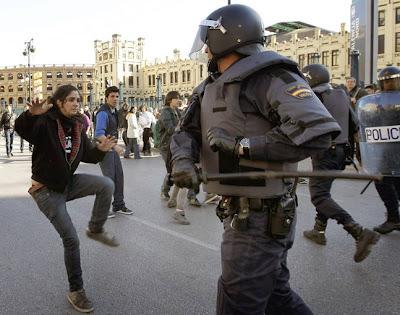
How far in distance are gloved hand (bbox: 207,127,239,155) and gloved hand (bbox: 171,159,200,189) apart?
0.14 meters

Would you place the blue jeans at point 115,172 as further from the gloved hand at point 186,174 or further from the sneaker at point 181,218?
the gloved hand at point 186,174

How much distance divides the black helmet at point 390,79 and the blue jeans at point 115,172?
11.4 ft

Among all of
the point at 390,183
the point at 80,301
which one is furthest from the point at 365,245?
the point at 390,183

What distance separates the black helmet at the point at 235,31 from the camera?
2268 mm

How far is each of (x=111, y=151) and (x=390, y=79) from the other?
142 inches

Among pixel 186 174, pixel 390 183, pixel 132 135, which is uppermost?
pixel 186 174

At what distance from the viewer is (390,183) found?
17.6 ft

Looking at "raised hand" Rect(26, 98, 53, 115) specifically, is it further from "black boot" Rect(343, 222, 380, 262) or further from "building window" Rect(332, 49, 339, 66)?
"building window" Rect(332, 49, 339, 66)

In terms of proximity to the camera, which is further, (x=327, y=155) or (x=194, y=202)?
(x=194, y=202)

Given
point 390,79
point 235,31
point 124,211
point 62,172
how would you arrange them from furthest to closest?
point 124,211 → point 390,79 → point 62,172 → point 235,31

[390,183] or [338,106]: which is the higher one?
[338,106]

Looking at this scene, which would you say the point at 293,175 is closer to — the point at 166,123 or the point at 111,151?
the point at 111,151

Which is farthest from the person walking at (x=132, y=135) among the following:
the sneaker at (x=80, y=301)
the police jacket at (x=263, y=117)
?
the police jacket at (x=263, y=117)

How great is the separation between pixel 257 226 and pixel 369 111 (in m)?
3.51
